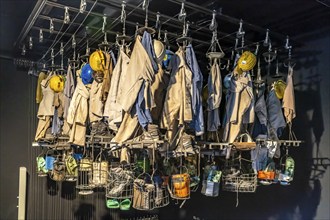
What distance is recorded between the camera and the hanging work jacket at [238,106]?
2.54 meters

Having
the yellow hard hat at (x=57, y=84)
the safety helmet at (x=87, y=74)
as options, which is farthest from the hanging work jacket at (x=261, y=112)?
the yellow hard hat at (x=57, y=84)

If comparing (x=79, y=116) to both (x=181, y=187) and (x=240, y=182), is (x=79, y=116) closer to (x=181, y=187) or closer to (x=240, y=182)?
(x=181, y=187)

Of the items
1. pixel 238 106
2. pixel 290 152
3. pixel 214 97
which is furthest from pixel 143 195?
pixel 290 152

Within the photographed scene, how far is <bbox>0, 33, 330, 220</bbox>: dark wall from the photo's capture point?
3.06m

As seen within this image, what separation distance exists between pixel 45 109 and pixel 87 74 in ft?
3.04

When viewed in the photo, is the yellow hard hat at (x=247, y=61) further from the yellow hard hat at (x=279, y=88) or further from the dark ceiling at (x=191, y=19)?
the yellow hard hat at (x=279, y=88)

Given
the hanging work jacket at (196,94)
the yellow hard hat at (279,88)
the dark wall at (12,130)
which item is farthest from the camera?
the dark wall at (12,130)

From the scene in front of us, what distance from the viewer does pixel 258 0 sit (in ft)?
8.36

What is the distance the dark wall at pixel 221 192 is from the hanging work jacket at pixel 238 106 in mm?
972

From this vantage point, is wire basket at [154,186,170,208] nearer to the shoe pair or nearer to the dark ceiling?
the shoe pair

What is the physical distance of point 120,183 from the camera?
7.82 feet

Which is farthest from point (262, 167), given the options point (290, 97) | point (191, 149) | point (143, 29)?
point (143, 29)

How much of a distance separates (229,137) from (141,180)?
851 mm

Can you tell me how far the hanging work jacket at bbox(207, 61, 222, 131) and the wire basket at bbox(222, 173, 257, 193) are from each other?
0.51 m
